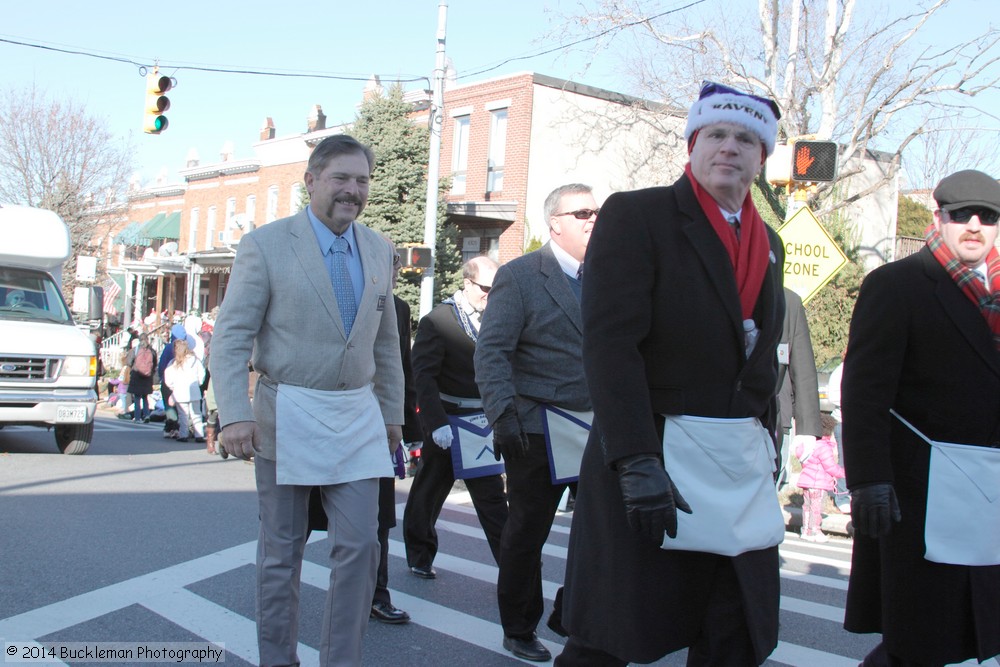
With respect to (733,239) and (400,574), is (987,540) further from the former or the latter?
(400,574)

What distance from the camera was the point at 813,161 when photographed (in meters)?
9.42

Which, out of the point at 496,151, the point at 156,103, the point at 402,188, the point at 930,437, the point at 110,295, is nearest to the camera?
the point at 930,437

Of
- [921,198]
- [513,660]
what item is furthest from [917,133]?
[513,660]

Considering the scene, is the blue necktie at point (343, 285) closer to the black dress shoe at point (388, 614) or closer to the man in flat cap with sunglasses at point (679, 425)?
the man in flat cap with sunglasses at point (679, 425)

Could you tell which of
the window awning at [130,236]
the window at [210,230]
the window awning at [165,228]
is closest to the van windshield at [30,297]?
the window at [210,230]

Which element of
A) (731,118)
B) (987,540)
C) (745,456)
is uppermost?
(731,118)

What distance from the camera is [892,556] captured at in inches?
132

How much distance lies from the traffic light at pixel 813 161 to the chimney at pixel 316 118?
3091 centimetres

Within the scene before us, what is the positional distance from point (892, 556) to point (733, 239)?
136 cm

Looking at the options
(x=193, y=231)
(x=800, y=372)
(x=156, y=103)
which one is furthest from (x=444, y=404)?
(x=193, y=231)

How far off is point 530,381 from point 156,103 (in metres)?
14.4

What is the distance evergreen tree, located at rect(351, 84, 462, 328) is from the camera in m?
25.4

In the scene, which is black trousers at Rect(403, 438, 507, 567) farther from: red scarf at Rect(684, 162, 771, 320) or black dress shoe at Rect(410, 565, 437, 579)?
red scarf at Rect(684, 162, 771, 320)

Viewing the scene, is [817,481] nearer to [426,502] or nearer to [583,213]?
[426,502]
